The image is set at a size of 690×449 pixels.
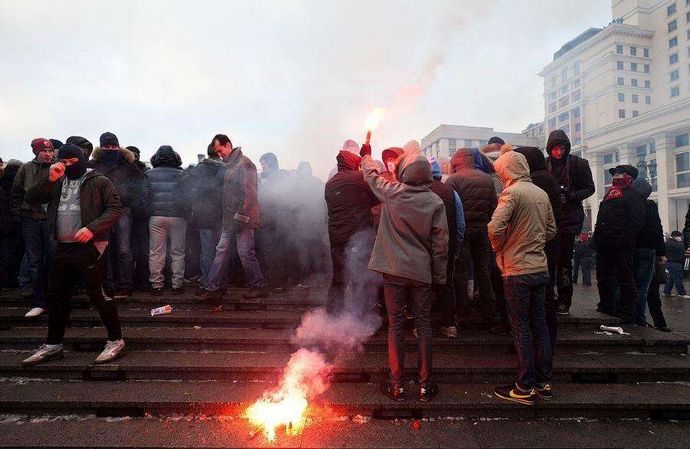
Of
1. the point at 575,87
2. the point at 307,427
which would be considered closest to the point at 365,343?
the point at 307,427

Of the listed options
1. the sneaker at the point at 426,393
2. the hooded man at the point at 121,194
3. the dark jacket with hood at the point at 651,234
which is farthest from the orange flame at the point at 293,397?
the dark jacket with hood at the point at 651,234

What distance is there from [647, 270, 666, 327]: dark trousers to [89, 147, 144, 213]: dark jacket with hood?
783 cm

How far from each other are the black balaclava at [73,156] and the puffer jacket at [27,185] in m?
1.54

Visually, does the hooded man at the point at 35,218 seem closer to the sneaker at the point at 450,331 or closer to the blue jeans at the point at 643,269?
the sneaker at the point at 450,331

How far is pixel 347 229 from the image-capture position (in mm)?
4074

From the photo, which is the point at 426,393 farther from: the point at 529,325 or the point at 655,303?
the point at 655,303

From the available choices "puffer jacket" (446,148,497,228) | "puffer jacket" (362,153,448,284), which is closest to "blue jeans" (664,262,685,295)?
"puffer jacket" (446,148,497,228)

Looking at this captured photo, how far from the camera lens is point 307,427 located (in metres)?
2.95

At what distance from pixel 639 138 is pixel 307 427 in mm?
45980

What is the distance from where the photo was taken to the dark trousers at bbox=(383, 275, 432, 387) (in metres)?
3.16

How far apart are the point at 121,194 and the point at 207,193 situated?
1319 millimetres

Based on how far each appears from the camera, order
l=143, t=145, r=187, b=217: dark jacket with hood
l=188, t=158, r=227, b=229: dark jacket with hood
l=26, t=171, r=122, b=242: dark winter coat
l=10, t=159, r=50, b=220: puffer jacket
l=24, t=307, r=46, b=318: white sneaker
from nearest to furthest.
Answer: l=26, t=171, r=122, b=242: dark winter coat → l=24, t=307, r=46, b=318: white sneaker → l=10, t=159, r=50, b=220: puffer jacket → l=188, t=158, r=227, b=229: dark jacket with hood → l=143, t=145, r=187, b=217: dark jacket with hood

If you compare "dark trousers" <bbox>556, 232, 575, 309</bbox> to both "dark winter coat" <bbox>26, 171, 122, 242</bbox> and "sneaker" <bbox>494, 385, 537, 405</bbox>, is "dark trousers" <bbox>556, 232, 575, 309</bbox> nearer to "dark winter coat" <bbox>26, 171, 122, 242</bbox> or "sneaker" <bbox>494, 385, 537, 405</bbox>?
"sneaker" <bbox>494, 385, 537, 405</bbox>

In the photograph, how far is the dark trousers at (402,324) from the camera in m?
3.16
